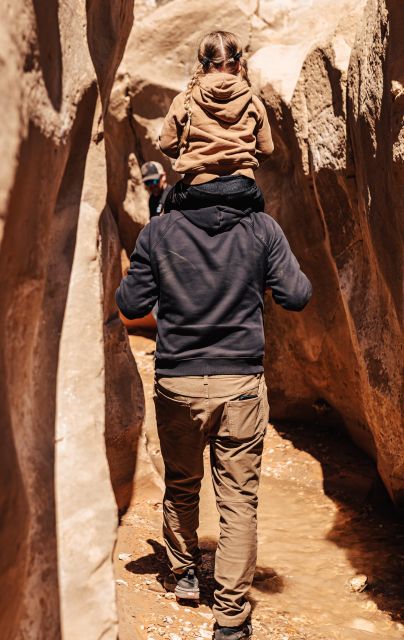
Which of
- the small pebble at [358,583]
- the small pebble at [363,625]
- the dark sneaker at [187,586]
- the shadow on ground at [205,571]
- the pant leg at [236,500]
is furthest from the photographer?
the small pebble at [358,583]

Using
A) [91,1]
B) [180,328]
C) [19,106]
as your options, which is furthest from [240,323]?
[91,1]

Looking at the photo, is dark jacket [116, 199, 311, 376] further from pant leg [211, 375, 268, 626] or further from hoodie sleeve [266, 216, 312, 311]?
pant leg [211, 375, 268, 626]

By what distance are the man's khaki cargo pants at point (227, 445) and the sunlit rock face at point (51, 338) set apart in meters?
0.60

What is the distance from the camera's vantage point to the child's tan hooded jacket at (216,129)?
2.96 metres

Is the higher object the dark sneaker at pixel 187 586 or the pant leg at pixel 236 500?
the pant leg at pixel 236 500

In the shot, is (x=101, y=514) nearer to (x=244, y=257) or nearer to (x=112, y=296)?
(x=244, y=257)

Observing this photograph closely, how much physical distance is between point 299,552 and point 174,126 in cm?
262

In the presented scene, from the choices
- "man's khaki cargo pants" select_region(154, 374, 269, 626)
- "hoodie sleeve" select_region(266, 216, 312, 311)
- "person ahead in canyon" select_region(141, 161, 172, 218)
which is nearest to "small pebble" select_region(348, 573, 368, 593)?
"man's khaki cargo pants" select_region(154, 374, 269, 626)

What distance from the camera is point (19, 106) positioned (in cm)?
203

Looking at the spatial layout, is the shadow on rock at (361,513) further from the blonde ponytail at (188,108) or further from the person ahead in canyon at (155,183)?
the blonde ponytail at (188,108)

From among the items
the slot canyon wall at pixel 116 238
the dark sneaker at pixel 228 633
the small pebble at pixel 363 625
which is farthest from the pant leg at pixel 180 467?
the small pebble at pixel 363 625

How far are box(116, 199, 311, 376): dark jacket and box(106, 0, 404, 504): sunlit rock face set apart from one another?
0.88m

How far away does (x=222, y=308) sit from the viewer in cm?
299

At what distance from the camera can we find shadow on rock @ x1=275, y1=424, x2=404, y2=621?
4.23 m
